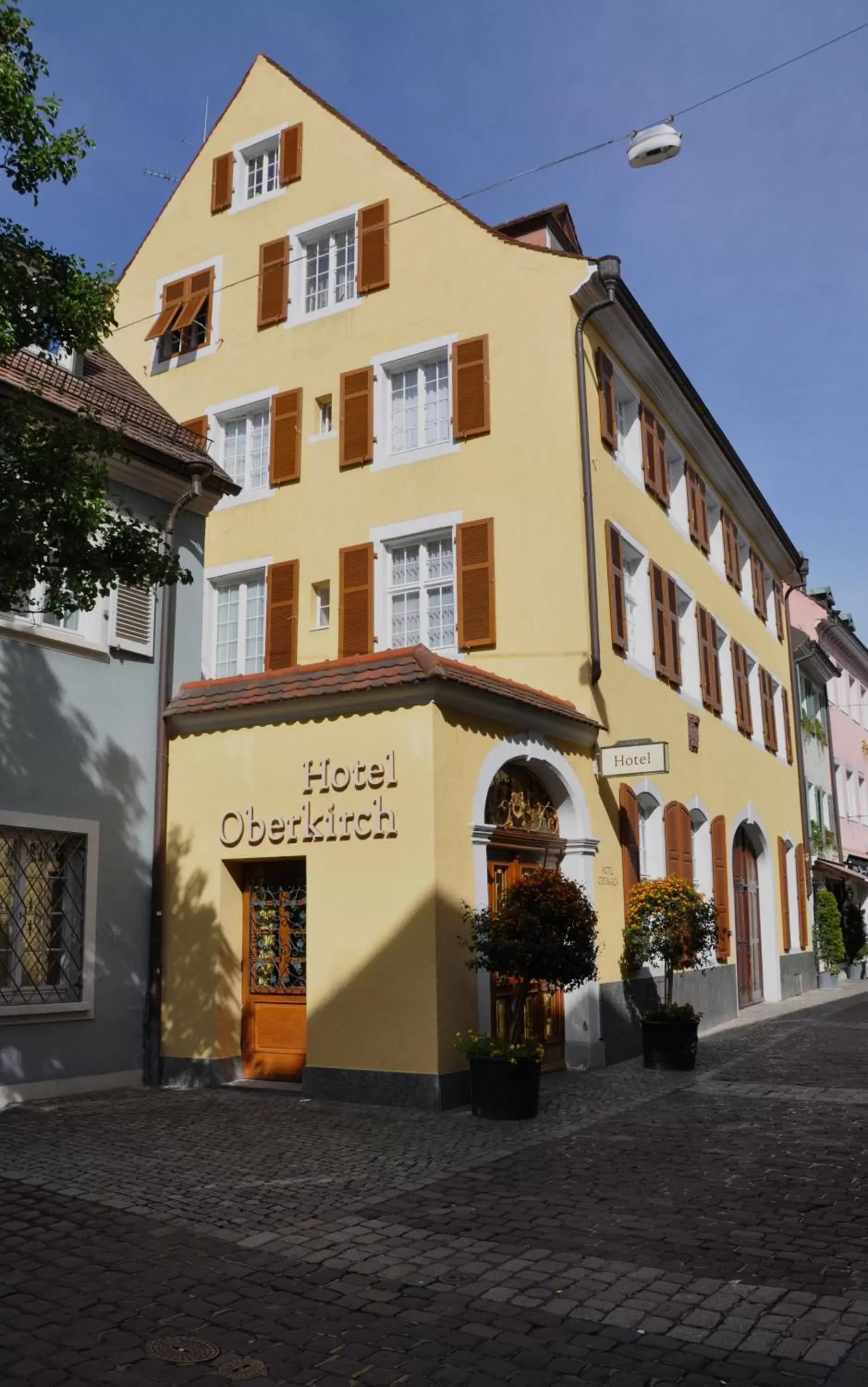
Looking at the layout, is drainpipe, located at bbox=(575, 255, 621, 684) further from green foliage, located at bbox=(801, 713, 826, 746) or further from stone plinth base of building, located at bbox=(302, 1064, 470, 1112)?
green foliage, located at bbox=(801, 713, 826, 746)

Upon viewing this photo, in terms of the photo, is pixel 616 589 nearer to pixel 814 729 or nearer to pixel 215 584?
pixel 215 584

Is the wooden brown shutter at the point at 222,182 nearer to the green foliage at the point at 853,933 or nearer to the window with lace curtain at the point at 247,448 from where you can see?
the window with lace curtain at the point at 247,448

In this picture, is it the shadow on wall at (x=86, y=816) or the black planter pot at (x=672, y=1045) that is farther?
the black planter pot at (x=672, y=1045)

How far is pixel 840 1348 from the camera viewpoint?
4422 millimetres

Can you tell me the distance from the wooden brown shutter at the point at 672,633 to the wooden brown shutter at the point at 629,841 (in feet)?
9.56

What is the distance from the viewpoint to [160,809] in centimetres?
1191

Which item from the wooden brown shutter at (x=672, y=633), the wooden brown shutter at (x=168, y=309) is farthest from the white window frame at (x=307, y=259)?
the wooden brown shutter at (x=672, y=633)

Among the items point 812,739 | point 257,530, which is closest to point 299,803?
point 257,530

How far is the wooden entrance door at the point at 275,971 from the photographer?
442 inches

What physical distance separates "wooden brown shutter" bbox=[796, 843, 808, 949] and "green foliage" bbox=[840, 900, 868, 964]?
173 inches

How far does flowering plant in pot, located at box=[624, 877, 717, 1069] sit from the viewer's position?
1231 cm

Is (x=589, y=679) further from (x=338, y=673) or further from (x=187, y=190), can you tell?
(x=187, y=190)

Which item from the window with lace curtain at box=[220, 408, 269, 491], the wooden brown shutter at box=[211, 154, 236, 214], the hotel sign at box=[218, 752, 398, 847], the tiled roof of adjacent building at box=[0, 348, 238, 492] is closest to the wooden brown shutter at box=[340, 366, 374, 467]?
the window with lace curtain at box=[220, 408, 269, 491]

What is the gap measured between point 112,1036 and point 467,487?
7.72m
